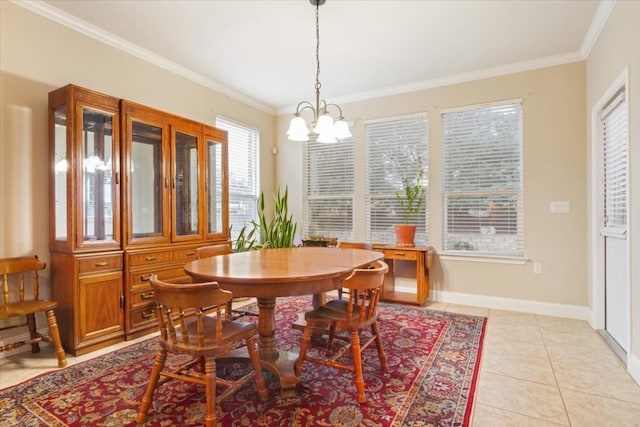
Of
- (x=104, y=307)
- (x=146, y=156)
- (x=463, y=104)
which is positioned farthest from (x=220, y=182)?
(x=463, y=104)

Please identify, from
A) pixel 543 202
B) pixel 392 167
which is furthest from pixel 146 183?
pixel 543 202

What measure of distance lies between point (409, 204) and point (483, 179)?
93 centimetres

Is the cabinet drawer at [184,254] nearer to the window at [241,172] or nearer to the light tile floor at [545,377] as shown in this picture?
the light tile floor at [545,377]

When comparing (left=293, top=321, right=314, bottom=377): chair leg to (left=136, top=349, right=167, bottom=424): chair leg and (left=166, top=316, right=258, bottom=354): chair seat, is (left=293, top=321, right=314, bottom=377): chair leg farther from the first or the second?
(left=136, top=349, right=167, bottom=424): chair leg

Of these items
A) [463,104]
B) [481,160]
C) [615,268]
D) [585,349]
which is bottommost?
[585,349]

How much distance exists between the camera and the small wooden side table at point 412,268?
398 centimetres

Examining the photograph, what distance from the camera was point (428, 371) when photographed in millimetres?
2344

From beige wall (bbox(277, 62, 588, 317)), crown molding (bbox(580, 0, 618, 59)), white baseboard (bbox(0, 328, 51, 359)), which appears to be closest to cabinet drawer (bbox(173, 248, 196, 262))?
white baseboard (bbox(0, 328, 51, 359))

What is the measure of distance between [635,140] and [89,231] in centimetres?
420

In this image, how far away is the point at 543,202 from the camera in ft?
12.3

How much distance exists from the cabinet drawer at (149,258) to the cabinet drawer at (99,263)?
107 millimetres

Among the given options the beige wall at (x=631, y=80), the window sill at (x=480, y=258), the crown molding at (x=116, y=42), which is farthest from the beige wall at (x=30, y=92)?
the beige wall at (x=631, y=80)

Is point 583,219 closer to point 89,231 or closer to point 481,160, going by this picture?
point 481,160

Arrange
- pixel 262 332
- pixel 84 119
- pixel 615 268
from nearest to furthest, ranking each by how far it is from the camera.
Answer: pixel 262 332 → pixel 84 119 → pixel 615 268
